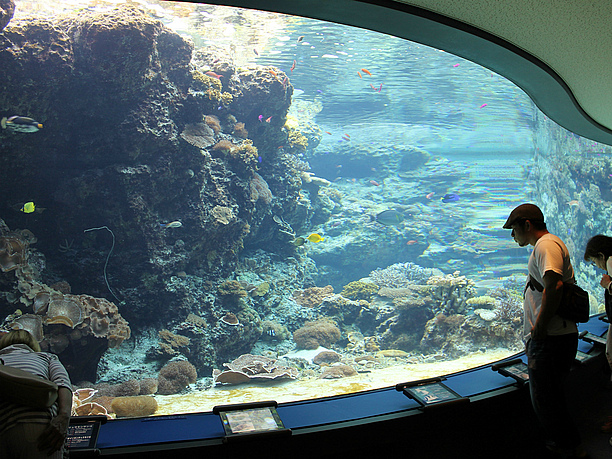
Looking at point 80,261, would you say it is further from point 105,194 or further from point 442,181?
point 442,181

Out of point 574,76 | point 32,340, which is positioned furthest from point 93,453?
point 574,76

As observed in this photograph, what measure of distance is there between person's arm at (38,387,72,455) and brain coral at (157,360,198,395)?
5.83 metres

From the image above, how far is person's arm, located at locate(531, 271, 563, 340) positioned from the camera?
2008 millimetres

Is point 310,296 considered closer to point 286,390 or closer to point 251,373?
point 251,373

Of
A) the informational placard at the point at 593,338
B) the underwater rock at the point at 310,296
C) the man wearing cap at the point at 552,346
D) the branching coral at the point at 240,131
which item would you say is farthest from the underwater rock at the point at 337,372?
Answer: the branching coral at the point at 240,131

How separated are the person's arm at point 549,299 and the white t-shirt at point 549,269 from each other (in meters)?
0.04

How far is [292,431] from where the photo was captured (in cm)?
183

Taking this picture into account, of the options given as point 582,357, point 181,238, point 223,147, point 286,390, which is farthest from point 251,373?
point 223,147

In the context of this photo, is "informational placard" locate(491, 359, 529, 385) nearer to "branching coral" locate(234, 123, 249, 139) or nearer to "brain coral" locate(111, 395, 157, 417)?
"brain coral" locate(111, 395, 157, 417)

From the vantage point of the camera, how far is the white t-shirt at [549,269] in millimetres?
2033

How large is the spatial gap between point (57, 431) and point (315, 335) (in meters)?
9.32

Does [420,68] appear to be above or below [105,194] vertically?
above

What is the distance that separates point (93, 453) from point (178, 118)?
8733 mm

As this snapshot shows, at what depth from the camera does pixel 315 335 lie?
1016 centimetres
